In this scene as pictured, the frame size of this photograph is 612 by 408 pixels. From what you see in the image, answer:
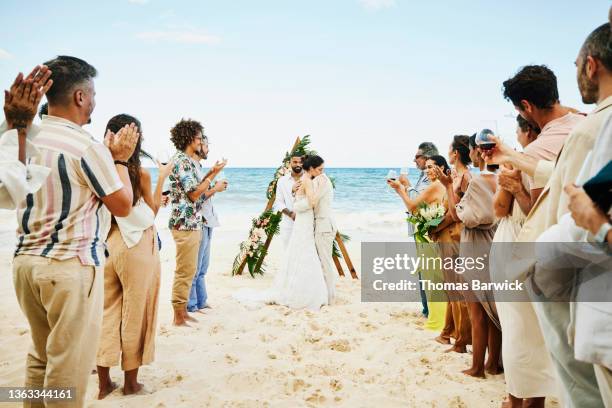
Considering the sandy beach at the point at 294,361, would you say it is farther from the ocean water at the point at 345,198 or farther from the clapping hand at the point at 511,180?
the ocean water at the point at 345,198

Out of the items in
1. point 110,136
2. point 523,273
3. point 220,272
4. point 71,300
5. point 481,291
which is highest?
point 110,136

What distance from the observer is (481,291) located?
379cm

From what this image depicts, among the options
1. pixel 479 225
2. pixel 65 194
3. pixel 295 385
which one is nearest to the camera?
pixel 65 194

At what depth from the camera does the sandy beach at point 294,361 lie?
3.48m

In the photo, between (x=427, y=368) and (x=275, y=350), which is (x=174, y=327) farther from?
(x=427, y=368)

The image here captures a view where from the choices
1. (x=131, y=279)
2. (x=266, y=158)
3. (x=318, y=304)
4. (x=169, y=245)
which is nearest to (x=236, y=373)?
(x=131, y=279)

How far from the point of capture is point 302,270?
652 cm

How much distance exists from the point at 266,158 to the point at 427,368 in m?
51.5

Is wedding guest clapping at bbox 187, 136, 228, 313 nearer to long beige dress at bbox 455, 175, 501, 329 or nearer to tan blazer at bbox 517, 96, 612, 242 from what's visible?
long beige dress at bbox 455, 175, 501, 329

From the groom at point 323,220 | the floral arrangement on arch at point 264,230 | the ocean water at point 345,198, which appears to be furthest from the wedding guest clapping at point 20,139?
the ocean water at point 345,198

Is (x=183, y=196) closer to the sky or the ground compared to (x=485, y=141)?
closer to the ground

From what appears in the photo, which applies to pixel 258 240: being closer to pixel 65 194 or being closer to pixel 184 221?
pixel 184 221

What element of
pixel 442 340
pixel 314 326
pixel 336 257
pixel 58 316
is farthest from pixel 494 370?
pixel 336 257

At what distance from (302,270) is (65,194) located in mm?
4509
